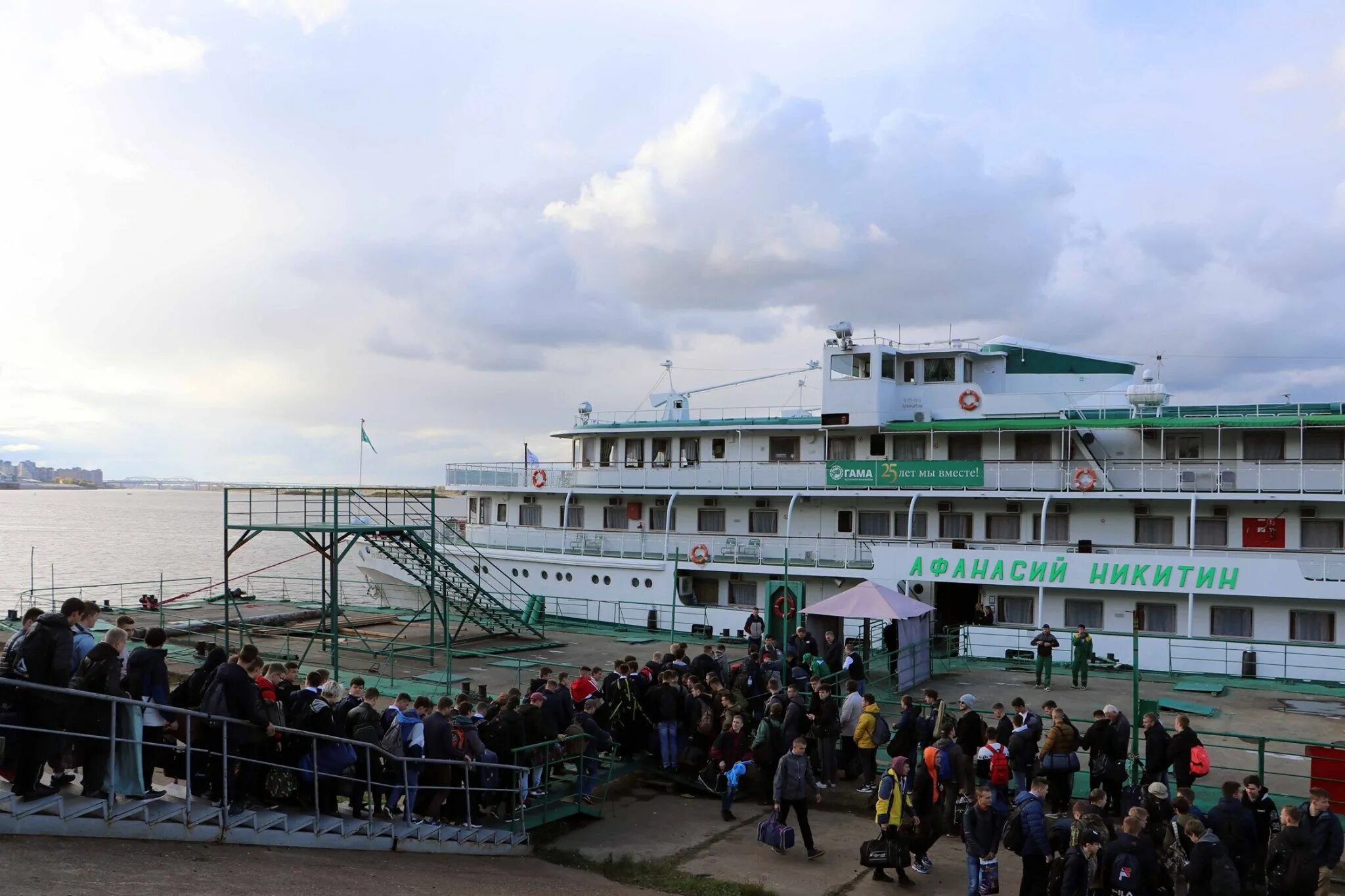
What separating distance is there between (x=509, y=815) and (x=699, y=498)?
19491mm

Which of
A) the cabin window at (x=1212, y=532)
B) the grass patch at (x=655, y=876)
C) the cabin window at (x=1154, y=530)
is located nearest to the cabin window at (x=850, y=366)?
the cabin window at (x=1154, y=530)

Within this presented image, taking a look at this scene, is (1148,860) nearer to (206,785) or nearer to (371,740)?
(371,740)

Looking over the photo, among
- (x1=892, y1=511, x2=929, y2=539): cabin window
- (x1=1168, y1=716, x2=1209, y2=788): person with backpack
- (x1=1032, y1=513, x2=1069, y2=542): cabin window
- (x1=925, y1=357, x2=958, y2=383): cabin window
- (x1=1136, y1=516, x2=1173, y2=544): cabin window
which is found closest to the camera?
(x1=1168, y1=716, x2=1209, y2=788): person with backpack

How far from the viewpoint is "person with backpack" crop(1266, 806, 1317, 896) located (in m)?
8.24

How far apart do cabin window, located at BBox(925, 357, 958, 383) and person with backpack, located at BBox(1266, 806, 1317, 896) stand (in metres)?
21.7

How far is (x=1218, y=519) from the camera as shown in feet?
78.6

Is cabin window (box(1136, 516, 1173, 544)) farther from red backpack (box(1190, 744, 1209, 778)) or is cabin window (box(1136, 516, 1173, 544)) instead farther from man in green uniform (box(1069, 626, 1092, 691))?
red backpack (box(1190, 744, 1209, 778))

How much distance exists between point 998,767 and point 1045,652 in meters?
9.37

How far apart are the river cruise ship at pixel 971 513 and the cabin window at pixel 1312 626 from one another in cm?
4

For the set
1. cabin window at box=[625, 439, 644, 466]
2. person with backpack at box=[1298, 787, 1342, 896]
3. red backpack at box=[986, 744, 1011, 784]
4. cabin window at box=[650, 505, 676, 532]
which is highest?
cabin window at box=[625, 439, 644, 466]

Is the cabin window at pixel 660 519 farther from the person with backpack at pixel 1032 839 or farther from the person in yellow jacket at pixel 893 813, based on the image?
the person with backpack at pixel 1032 839

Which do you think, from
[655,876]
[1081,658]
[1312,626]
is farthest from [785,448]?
[655,876]

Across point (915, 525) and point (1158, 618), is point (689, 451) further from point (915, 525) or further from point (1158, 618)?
point (1158, 618)

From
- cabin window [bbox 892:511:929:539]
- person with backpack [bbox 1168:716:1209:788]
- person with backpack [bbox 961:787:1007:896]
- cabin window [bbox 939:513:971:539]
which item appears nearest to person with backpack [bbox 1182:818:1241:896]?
person with backpack [bbox 961:787:1007:896]
